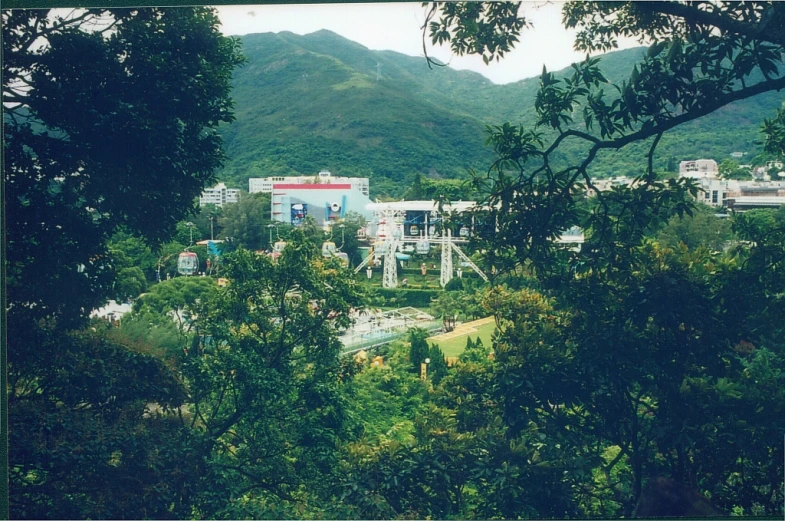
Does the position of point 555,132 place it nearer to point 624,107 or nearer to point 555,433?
point 624,107

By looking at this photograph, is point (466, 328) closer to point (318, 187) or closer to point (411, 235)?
point (411, 235)

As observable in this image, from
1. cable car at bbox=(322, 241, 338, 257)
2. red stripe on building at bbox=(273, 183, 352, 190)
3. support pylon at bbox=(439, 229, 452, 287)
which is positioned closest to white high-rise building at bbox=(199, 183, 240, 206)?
red stripe on building at bbox=(273, 183, 352, 190)

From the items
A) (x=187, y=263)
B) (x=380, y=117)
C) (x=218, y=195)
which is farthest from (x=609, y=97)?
(x=187, y=263)

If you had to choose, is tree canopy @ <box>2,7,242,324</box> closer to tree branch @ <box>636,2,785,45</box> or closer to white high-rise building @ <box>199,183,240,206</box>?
white high-rise building @ <box>199,183,240,206</box>

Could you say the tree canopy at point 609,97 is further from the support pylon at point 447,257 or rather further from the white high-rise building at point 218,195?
the white high-rise building at point 218,195

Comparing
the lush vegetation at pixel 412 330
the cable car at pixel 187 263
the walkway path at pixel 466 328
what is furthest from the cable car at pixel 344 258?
the cable car at pixel 187 263

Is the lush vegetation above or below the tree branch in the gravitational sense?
below

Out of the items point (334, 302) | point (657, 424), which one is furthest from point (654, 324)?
point (334, 302)
